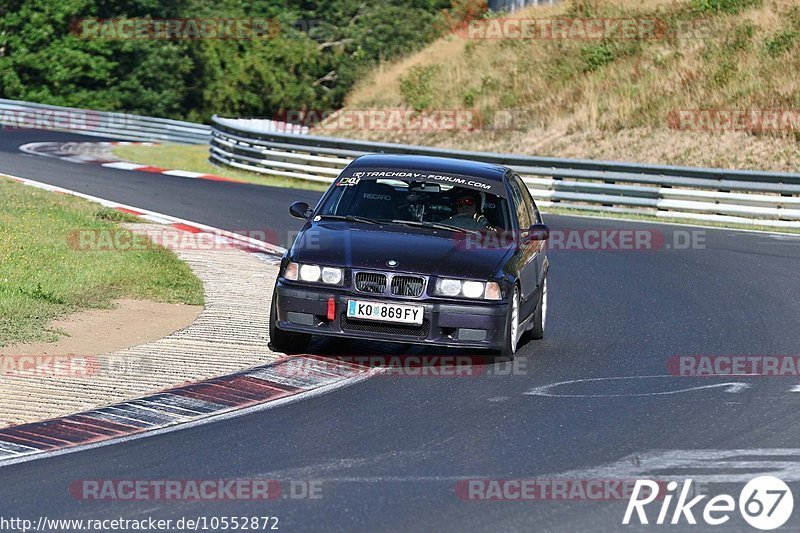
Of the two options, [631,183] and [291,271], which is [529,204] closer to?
[291,271]

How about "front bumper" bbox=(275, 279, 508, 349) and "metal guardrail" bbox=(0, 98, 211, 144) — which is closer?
"front bumper" bbox=(275, 279, 508, 349)

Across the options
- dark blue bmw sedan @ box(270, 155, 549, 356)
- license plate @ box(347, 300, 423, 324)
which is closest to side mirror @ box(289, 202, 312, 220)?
dark blue bmw sedan @ box(270, 155, 549, 356)

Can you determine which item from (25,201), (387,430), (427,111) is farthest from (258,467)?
(427,111)

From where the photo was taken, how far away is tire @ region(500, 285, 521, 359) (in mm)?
10648

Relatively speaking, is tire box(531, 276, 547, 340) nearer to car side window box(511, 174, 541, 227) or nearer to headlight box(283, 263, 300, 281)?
car side window box(511, 174, 541, 227)

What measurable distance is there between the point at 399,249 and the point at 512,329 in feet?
3.69

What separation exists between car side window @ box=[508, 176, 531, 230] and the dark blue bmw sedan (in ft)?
0.20

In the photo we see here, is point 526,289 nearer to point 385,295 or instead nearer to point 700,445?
point 385,295

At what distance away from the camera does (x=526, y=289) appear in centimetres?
1145

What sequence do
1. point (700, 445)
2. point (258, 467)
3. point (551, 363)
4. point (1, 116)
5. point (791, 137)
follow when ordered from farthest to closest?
point (1, 116) → point (791, 137) → point (551, 363) → point (700, 445) → point (258, 467)

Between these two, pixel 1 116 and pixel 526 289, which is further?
pixel 1 116

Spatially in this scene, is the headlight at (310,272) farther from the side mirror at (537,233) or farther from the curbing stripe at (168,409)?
the side mirror at (537,233)

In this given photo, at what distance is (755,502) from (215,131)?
88.2 feet

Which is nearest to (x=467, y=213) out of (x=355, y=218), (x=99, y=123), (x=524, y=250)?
(x=524, y=250)
